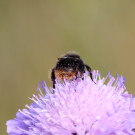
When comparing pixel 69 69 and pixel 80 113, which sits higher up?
pixel 69 69

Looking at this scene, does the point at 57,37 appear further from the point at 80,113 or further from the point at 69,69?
the point at 80,113

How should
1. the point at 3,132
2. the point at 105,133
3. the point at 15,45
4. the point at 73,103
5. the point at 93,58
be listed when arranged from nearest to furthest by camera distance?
the point at 105,133 → the point at 73,103 → the point at 3,132 → the point at 93,58 → the point at 15,45

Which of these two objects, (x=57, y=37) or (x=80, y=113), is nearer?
(x=80, y=113)

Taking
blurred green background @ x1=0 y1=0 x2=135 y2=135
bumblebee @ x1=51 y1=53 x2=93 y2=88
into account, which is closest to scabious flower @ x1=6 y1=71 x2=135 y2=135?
bumblebee @ x1=51 y1=53 x2=93 y2=88

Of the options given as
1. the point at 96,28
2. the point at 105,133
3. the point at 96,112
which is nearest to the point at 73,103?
the point at 96,112

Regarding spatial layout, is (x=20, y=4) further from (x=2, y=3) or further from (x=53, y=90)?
(x=53, y=90)

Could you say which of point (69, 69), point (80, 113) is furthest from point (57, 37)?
point (80, 113)
